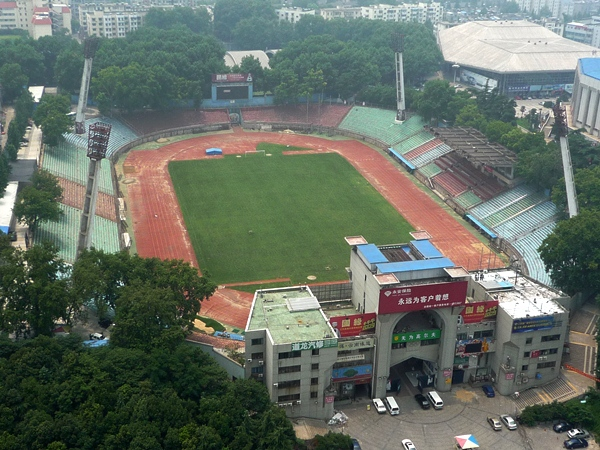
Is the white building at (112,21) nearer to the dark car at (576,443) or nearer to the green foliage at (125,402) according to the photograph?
the green foliage at (125,402)

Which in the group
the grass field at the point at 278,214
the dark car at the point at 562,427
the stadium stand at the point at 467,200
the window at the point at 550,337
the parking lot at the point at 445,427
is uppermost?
the window at the point at 550,337

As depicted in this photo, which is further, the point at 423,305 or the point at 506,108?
the point at 506,108

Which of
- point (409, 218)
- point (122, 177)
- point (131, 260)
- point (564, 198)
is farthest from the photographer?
point (122, 177)

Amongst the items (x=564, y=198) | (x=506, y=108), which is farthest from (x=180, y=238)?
(x=506, y=108)

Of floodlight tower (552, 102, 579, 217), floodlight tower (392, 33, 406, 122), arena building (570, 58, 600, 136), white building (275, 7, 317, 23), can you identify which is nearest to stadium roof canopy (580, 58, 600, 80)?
arena building (570, 58, 600, 136)

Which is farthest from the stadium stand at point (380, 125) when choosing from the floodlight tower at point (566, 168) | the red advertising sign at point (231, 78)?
the floodlight tower at point (566, 168)

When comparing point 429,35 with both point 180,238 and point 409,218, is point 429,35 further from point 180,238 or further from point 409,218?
point 180,238

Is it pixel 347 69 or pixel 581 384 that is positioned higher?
pixel 347 69
